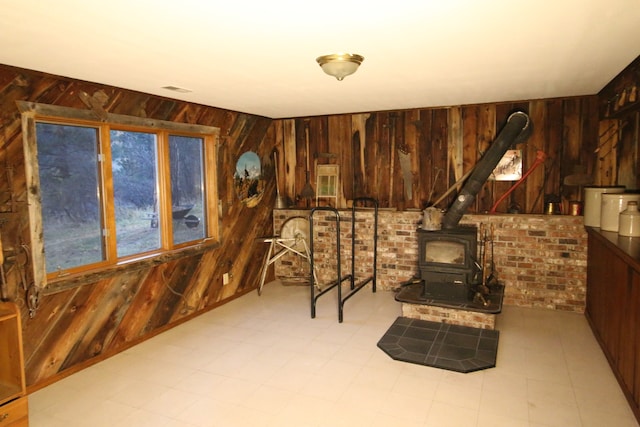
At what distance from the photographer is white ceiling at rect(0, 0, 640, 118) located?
1.91 meters

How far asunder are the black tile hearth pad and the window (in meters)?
Result: 2.31

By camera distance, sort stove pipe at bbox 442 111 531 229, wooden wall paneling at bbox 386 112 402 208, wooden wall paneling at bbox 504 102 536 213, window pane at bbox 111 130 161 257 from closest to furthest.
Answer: window pane at bbox 111 130 161 257, stove pipe at bbox 442 111 531 229, wooden wall paneling at bbox 504 102 536 213, wooden wall paneling at bbox 386 112 402 208

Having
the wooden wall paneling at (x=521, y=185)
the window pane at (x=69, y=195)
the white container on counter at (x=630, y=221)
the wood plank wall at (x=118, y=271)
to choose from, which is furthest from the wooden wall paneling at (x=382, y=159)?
the window pane at (x=69, y=195)

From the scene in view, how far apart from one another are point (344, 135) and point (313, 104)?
3.08 ft

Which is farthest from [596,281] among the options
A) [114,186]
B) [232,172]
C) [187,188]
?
[114,186]

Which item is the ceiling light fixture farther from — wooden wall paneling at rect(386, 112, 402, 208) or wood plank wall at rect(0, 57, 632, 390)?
wooden wall paneling at rect(386, 112, 402, 208)

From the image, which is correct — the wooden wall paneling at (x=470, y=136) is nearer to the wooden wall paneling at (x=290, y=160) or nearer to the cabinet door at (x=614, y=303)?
the cabinet door at (x=614, y=303)

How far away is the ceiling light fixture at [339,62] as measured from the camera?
253 cm

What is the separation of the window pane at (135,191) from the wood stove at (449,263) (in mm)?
2750

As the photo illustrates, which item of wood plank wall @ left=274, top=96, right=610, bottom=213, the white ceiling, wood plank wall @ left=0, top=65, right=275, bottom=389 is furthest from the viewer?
wood plank wall @ left=274, top=96, right=610, bottom=213

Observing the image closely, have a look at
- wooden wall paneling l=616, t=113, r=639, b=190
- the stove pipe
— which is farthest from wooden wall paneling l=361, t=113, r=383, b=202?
wooden wall paneling l=616, t=113, r=639, b=190

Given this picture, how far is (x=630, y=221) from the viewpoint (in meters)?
3.28

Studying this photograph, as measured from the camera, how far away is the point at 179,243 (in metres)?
4.33

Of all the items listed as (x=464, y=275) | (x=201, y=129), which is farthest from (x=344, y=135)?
(x=464, y=275)
